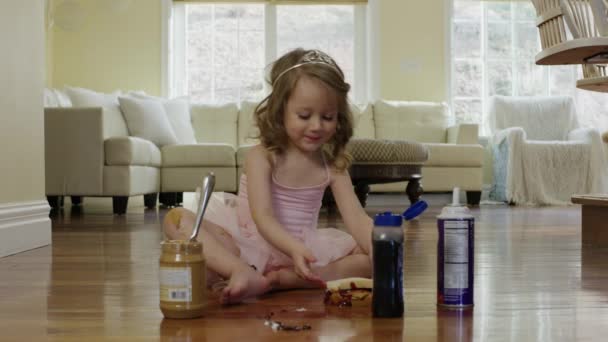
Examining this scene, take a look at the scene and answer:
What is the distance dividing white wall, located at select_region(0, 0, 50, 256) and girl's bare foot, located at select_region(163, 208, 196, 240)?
0.92 meters

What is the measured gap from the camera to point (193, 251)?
4.43 ft

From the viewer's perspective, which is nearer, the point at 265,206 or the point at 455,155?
the point at 265,206

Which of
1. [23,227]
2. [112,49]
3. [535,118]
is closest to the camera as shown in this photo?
[23,227]

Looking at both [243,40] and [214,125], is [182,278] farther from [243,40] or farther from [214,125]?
[243,40]

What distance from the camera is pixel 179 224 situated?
1714mm

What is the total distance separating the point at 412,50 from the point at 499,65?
0.88 meters

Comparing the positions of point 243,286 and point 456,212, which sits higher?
point 456,212

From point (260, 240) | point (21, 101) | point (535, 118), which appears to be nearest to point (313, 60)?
point (260, 240)

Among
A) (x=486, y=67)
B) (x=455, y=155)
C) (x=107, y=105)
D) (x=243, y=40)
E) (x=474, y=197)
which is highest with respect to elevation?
(x=243, y=40)

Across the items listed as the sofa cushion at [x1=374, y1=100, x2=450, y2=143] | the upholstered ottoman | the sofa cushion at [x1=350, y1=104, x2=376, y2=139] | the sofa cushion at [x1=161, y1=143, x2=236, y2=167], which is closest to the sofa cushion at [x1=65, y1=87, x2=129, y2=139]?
the sofa cushion at [x1=161, y1=143, x2=236, y2=167]

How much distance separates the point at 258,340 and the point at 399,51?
632cm

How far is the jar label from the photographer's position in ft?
4.40

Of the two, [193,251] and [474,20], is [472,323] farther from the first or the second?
[474,20]

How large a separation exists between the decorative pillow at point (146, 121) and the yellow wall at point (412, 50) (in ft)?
7.19
